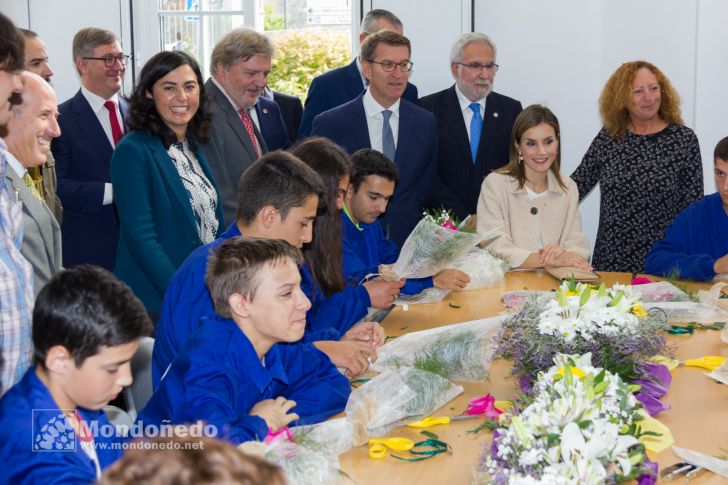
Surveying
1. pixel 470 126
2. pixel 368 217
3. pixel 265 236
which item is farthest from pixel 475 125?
pixel 265 236

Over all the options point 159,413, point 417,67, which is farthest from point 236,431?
point 417,67

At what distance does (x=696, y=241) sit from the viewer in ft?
13.1

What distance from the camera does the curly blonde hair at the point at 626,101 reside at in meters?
4.65

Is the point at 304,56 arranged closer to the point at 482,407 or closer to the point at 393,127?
the point at 393,127

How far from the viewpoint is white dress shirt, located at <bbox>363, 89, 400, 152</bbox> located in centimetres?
477

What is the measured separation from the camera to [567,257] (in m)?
4.00

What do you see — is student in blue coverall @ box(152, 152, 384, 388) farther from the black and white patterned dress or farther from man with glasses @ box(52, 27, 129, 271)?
the black and white patterned dress

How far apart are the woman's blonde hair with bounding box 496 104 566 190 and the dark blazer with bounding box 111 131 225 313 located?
1636mm

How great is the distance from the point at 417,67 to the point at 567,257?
2.61 meters

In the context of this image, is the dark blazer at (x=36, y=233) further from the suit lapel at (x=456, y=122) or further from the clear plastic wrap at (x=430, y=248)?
the suit lapel at (x=456, y=122)

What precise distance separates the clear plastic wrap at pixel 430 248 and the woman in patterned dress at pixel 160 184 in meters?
0.80

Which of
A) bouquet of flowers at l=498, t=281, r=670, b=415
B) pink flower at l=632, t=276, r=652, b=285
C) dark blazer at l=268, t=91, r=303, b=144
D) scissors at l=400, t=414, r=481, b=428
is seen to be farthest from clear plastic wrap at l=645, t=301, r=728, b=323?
dark blazer at l=268, t=91, r=303, b=144

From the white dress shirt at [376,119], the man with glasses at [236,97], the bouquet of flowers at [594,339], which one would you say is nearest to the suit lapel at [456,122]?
the white dress shirt at [376,119]

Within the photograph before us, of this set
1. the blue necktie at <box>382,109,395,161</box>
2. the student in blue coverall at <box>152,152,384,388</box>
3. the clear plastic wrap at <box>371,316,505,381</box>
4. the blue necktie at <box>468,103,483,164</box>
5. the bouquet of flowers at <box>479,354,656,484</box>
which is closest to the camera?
the bouquet of flowers at <box>479,354,656,484</box>
